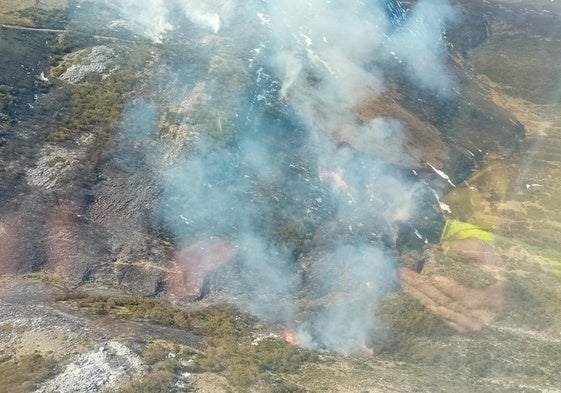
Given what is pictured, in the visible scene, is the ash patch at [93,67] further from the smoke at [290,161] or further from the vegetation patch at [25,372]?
the vegetation patch at [25,372]

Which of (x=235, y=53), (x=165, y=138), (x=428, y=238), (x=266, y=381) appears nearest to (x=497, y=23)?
(x=235, y=53)

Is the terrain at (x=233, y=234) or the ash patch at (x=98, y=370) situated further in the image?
the terrain at (x=233, y=234)

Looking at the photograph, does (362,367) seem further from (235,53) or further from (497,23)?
(497,23)

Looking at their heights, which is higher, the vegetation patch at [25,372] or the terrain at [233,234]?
the terrain at [233,234]

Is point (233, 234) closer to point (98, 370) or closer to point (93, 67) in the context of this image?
point (98, 370)

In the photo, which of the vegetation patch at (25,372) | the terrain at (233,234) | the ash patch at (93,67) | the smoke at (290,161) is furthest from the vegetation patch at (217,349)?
the ash patch at (93,67)

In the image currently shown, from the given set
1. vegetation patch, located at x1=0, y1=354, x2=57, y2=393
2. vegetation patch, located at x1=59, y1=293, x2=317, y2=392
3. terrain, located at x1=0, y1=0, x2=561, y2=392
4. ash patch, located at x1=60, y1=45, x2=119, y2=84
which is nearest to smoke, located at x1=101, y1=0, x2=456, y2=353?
terrain, located at x1=0, y1=0, x2=561, y2=392

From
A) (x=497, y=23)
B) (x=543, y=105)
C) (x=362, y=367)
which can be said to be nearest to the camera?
(x=362, y=367)

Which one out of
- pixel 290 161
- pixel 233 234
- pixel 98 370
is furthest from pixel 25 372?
pixel 290 161
